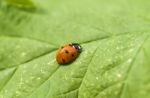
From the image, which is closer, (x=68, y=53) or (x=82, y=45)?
(x=82, y=45)

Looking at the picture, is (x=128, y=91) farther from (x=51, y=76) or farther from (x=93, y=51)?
(x=51, y=76)

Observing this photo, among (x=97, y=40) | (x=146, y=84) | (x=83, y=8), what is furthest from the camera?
(x=83, y=8)

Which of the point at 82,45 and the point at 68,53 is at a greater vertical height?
the point at 82,45

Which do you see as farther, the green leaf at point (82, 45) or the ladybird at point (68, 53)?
the ladybird at point (68, 53)

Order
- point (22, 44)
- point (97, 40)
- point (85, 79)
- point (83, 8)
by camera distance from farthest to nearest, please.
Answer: point (83, 8) < point (22, 44) < point (97, 40) < point (85, 79)

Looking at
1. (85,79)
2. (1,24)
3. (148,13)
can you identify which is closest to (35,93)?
(85,79)
